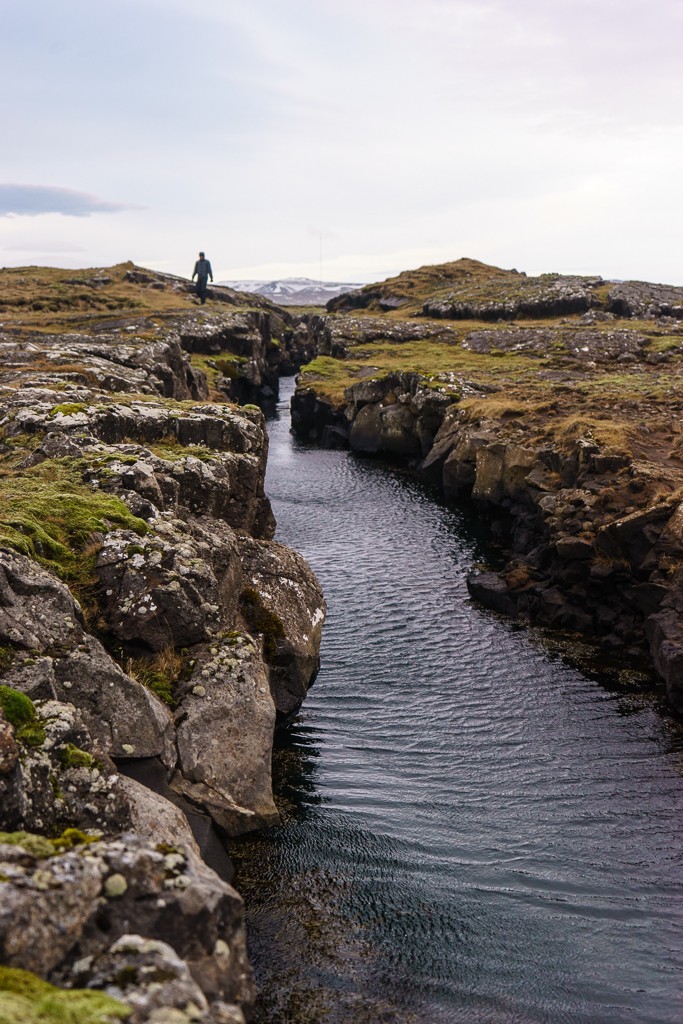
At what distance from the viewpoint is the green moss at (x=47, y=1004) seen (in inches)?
368

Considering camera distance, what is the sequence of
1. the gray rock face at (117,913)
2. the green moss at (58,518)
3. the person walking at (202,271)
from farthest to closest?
the person walking at (202,271) < the green moss at (58,518) < the gray rock face at (117,913)

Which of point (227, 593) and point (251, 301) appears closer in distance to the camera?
point (227, 593)

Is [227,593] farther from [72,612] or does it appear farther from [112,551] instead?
[72,612]

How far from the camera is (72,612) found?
64.8 feet

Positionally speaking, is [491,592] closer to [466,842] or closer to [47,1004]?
[466,842]

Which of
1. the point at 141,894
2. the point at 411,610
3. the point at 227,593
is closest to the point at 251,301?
the point at 411,610

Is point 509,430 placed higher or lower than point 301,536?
higher

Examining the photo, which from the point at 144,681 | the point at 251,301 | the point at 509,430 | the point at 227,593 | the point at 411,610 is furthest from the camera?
the point at 251,301

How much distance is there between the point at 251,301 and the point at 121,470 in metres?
152

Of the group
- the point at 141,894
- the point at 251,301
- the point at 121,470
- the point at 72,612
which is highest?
the point at 251,301

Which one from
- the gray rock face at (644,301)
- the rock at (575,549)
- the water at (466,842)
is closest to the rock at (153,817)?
the water at (466,842)

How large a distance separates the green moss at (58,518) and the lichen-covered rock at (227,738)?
451 centimetres

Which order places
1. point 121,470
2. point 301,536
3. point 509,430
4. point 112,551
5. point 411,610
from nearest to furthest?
point 112,551 < point 121,470 < point 411,610 < point 301,536 < point 509,430

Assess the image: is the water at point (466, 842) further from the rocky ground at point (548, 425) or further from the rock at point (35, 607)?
the rock at point (35, 607)
